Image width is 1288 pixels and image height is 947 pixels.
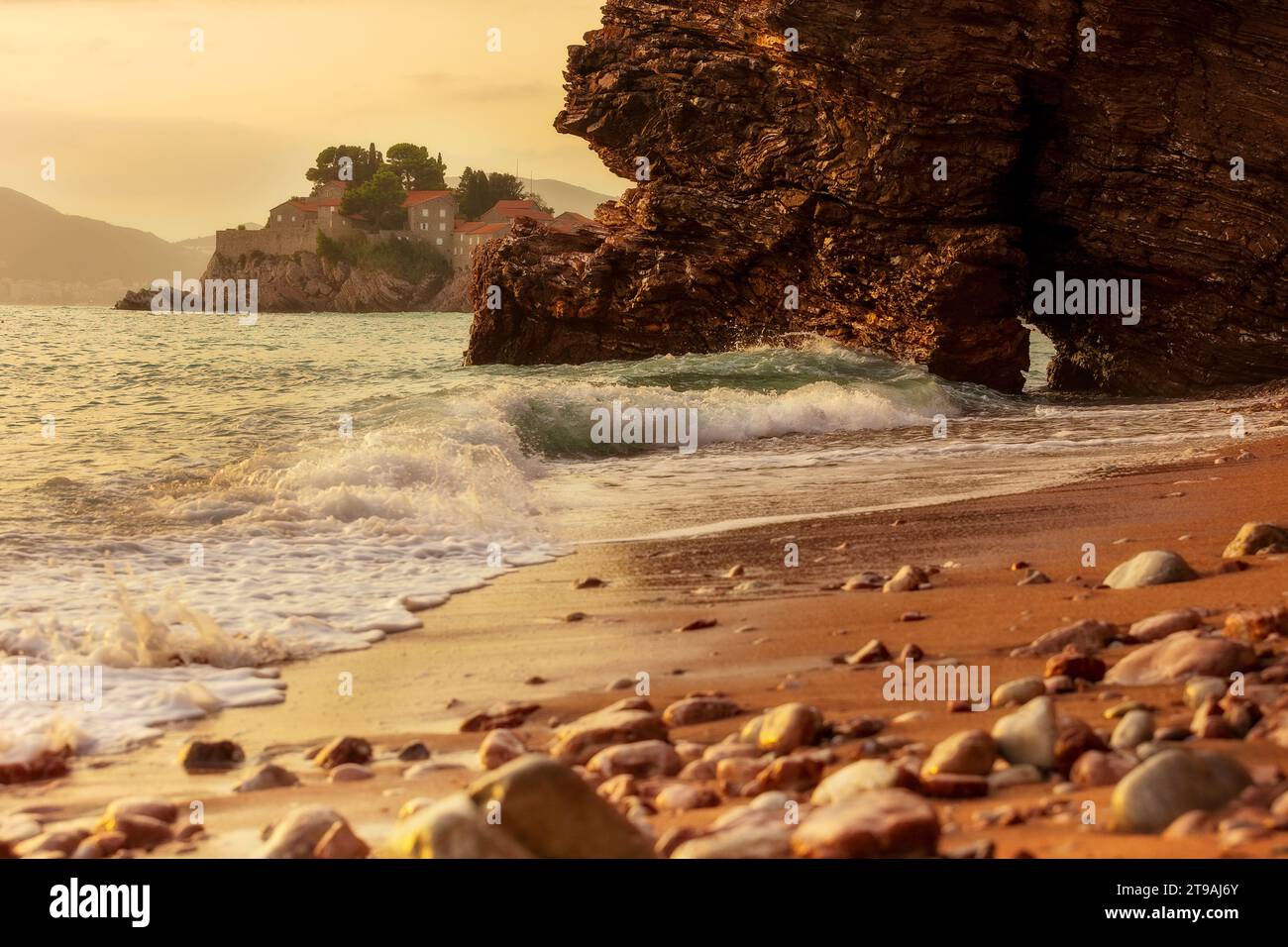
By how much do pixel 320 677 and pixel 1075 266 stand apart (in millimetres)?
19734

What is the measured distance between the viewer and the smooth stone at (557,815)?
2654 millimetres

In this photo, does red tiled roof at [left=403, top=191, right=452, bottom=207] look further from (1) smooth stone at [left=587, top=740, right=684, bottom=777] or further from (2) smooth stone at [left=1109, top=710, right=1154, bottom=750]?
(2) smooth stone at [left=1109, top=710, right=1154, bottom=750]

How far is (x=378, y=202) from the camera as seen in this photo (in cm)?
12481

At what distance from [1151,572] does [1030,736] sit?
2623mm

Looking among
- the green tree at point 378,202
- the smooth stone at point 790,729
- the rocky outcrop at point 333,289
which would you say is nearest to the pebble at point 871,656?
the smooth stone at point 790,729

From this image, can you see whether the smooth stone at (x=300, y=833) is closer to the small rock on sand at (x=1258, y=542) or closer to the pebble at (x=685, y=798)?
the pebble at (x=685, y=798)

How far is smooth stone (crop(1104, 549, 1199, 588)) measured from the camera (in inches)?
217

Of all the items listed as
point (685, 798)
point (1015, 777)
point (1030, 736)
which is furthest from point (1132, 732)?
point (685, 798)

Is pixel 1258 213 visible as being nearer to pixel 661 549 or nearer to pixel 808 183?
pixel 808 183

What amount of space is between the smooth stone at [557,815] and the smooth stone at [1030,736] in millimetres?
1111

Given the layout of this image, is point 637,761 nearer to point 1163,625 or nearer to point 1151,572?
point 1163,625

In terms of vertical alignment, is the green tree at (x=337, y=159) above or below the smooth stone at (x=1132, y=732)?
above

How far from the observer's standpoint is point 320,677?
5.11m

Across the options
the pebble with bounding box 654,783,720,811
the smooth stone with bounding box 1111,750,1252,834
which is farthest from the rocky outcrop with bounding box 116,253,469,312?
the smooth stone with bounding box 1111,750,1252,834
